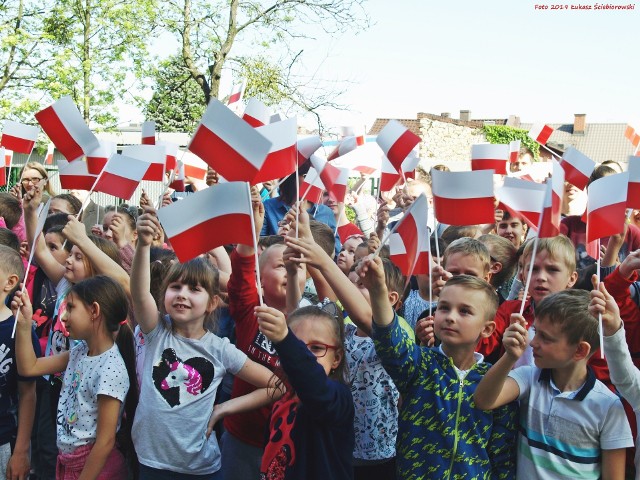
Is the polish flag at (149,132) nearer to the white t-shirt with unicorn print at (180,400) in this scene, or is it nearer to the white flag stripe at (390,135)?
the white flag stripe at (390,135)

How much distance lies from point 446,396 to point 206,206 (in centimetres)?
112

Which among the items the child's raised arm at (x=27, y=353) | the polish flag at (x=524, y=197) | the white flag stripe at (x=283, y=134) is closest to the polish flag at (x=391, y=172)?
the polish flag at (x=524, y=197)

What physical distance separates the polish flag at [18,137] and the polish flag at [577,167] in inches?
201

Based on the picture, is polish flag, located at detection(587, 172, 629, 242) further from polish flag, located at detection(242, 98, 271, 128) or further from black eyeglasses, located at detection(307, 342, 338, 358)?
polish flag, located at detection(242, 98, 271, 128)

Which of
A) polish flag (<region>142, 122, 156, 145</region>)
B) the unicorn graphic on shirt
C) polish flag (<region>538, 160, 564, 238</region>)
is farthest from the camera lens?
polish flag (<region>142, 122, 156, 145</region>)

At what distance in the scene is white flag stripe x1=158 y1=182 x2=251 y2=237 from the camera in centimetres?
283

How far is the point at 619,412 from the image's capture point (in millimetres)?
2764

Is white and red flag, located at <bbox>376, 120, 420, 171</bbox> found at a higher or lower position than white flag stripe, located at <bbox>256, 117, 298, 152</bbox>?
lower

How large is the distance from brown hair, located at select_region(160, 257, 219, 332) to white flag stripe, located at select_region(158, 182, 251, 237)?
1.95ft

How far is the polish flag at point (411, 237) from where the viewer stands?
3.25 m

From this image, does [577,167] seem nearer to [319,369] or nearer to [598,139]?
[319,369]

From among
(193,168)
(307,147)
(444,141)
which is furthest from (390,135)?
(444,141)

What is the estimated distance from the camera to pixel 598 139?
2345 inches

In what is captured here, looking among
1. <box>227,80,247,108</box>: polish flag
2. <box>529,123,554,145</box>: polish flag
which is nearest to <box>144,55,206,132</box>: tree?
<box>227,80,247,108</box>: polish flag
